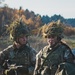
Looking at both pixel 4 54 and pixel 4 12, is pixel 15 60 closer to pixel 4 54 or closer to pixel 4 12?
pixel 4 54

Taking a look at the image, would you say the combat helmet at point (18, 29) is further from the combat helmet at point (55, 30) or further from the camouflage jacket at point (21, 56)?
the combat helmet at point (55, 30)

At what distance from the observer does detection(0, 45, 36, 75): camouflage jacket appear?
984cm

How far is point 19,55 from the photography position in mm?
10031

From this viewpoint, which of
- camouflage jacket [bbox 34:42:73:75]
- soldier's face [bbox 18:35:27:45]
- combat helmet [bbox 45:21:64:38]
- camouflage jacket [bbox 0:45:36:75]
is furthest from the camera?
camouflage jacket [bbox 0:45:36:75]

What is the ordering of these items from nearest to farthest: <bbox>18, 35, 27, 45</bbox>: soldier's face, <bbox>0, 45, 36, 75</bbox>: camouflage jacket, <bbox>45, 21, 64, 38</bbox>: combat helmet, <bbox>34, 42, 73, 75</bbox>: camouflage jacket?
<bbox>34, 42, 73, 75</bbox>: camouflage jacket → <bbox>45, 21, 64, 38</bbox>: combat helmet → <bbox>18, 35, 27, 45</bbox>: soldier's face → <bbox>0, 45, 36, 75</bbox>: camouflage jacket

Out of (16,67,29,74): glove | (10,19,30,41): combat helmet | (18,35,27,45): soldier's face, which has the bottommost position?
(16,67,29,74): glove

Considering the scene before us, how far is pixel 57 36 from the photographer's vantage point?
30.0 feet

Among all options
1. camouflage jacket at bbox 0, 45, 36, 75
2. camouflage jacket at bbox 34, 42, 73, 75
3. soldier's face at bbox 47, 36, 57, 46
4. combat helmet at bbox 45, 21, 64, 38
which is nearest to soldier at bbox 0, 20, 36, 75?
camouflage jacket at bbox 0, 45, 36, 75

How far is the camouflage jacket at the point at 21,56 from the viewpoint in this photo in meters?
9.84

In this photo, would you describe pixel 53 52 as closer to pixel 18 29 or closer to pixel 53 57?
pixel 53 57

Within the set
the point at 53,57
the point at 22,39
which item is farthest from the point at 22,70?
the point at 53,57

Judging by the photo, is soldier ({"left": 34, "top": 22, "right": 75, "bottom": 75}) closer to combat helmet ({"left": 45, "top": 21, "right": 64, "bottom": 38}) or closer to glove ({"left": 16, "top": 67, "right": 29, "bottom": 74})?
combat helmet ({"left": 45, "top": 21, "right": 64, "bottom": 38})

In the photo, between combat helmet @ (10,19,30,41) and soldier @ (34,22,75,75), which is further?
combat helmet @ (10,19,30,41)

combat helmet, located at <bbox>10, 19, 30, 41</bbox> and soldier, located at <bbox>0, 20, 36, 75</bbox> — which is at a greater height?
combat helmet, located at <bbox>10, 19, 30, 41</bbox>
